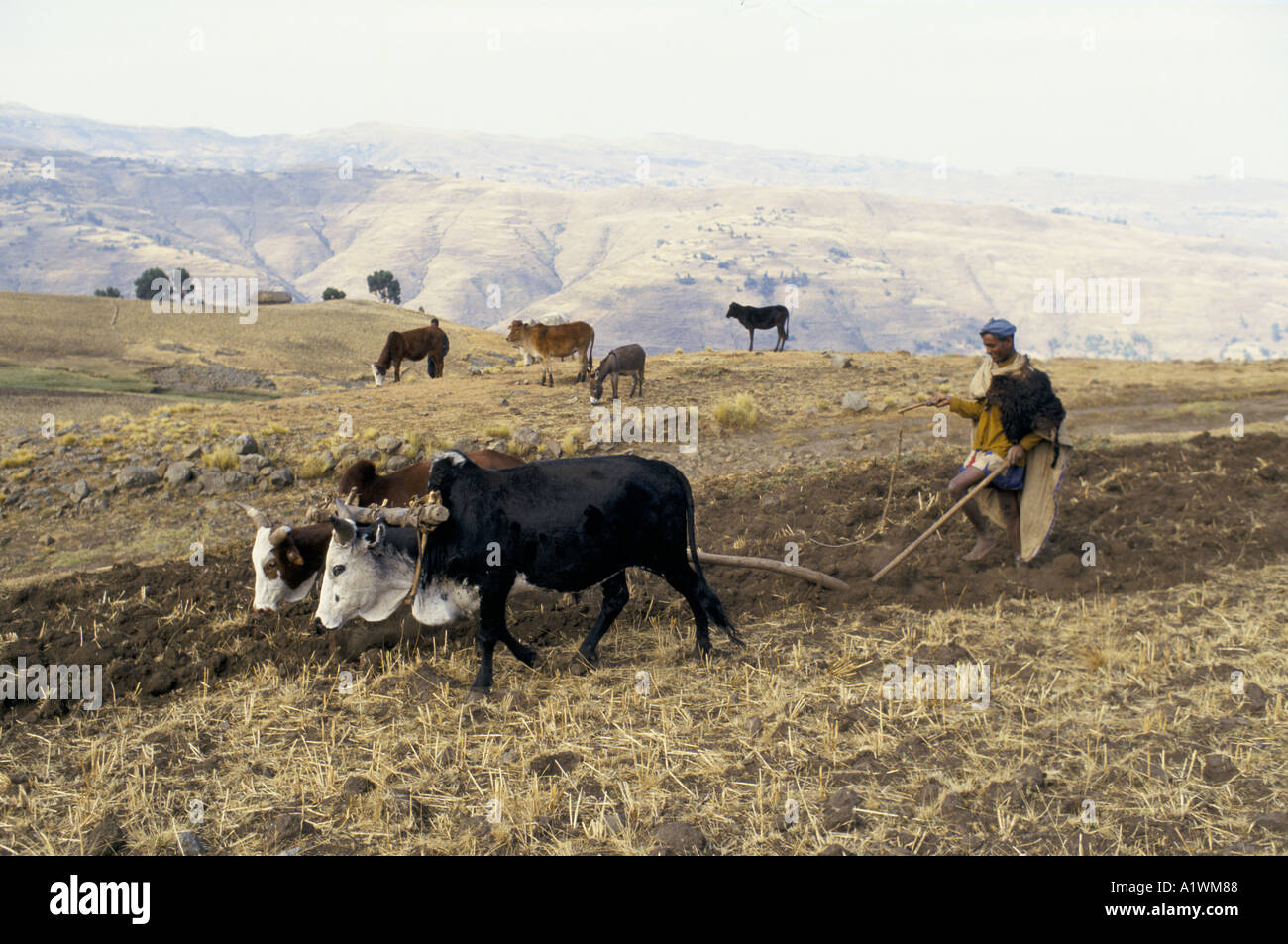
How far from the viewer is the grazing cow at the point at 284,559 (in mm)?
6152

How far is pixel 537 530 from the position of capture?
5.96 meters

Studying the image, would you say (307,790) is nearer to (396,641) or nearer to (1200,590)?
(396,641)

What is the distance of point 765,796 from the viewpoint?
474 cm

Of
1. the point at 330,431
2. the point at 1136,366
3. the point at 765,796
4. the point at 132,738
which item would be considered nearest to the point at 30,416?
the point at 330,431

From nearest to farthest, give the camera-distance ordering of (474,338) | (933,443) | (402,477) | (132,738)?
(132,738), (402,477), (933,443), (474,338)

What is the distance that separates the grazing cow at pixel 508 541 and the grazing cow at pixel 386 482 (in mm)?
851

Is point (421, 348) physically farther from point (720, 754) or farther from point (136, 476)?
point (720, 754)

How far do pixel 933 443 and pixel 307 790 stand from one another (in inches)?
473

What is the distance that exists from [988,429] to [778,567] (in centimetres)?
203

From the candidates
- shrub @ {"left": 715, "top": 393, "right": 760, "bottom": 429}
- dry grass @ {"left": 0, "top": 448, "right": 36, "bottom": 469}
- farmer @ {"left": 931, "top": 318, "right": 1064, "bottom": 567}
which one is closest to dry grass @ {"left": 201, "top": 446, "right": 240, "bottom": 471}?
dry grass @ {"left": 0, "top": 448, "right": 36, "bottom": 469}

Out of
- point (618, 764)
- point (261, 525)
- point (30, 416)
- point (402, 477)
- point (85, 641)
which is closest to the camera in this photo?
point (618, 764)

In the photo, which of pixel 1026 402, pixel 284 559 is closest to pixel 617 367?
pixel 1026 402

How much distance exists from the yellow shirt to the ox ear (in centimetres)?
452

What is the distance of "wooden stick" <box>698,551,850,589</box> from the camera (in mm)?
7180
